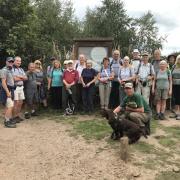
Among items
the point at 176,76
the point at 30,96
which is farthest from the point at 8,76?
the point at 176,76

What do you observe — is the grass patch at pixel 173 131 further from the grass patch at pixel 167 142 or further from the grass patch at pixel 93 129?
the grass patch at pixel 93 129

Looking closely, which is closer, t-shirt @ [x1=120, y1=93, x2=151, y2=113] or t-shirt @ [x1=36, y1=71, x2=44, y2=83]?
t-shirt @ [x1=120, y1=93, x2=151, y2=113]

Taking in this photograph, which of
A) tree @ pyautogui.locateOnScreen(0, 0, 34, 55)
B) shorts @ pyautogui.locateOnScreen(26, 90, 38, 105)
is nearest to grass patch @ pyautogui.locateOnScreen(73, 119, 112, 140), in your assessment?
shorts @ pyautogui.locateOnScreen(26, 90, 38, 105)

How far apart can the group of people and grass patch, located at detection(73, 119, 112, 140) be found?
77 cm

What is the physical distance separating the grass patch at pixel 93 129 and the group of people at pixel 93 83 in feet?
2.52

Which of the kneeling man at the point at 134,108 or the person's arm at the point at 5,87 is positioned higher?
the person's arm at the point at 5,87

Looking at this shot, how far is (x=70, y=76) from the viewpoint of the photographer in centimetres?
1190

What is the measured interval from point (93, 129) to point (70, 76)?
2255 millimetres

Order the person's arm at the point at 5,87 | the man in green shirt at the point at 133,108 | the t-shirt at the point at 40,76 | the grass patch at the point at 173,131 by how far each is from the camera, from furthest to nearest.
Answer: the t-shirt at the point at 40,76, the person's arm at the point at 5,87, the grass patch at the point at 173,131, the man in green shirt at the point at 133,108

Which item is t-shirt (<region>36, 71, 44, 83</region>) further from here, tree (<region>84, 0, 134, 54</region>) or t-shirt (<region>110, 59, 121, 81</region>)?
tree (<region>84, 0, 134, 54</region>)

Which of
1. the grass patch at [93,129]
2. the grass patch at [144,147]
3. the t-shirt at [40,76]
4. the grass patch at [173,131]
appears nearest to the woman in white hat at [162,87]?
the grass patch at [173,131]

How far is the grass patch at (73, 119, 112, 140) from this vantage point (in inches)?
382

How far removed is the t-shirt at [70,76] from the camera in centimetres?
1189

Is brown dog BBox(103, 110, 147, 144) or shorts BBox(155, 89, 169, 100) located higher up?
shorts BBox(155, 89, 169, 100)
